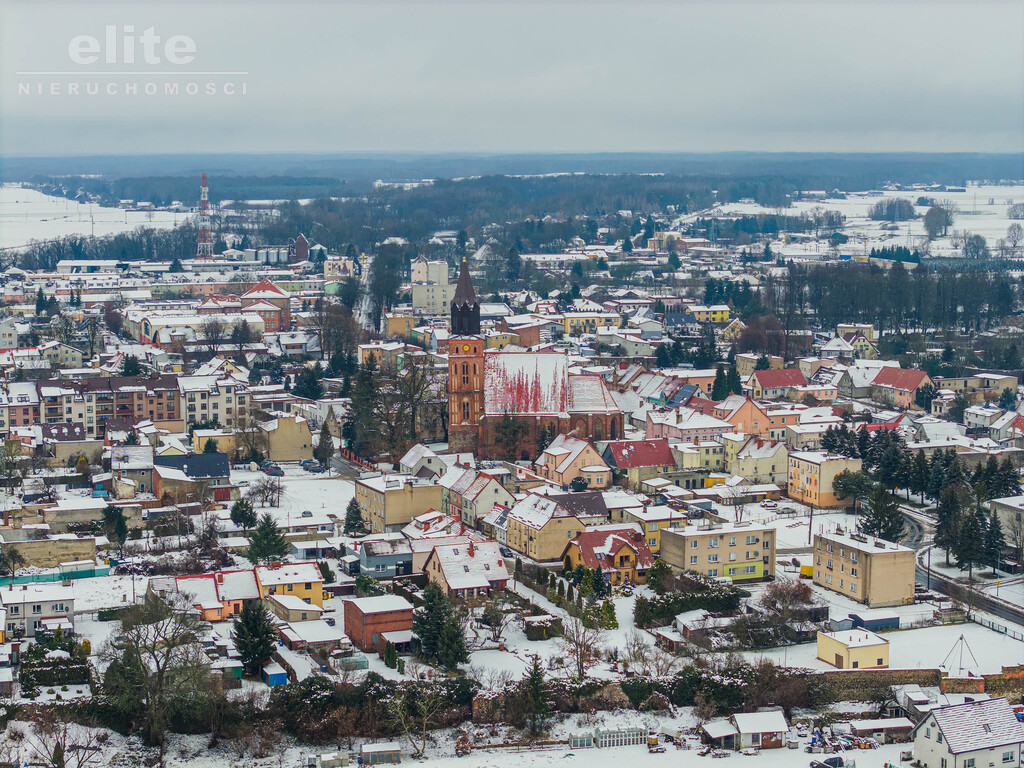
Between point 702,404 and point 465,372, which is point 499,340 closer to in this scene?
point 702,404

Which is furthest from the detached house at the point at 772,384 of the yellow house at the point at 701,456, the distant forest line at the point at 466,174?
the distant forest line at the point at 466,174

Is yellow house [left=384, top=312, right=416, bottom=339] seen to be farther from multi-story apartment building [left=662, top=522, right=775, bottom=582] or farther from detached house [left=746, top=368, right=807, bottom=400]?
multi-story apartment building [left=662, top=522, right=775, bottom=582]

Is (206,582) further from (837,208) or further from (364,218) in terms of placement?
(837,208)

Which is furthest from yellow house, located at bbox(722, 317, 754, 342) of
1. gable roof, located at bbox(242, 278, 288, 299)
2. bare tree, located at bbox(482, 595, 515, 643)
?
bare tree, located at bbox(482, 595, 515, 643)

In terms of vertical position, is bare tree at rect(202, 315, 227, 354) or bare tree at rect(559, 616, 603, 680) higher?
bare tree at rect(202, 315, 227, 354)

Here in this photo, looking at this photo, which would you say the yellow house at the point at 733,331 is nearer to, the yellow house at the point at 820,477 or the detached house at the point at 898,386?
the detached house at the point at 898,386

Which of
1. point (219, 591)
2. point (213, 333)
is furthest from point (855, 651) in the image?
point (213, 333)
